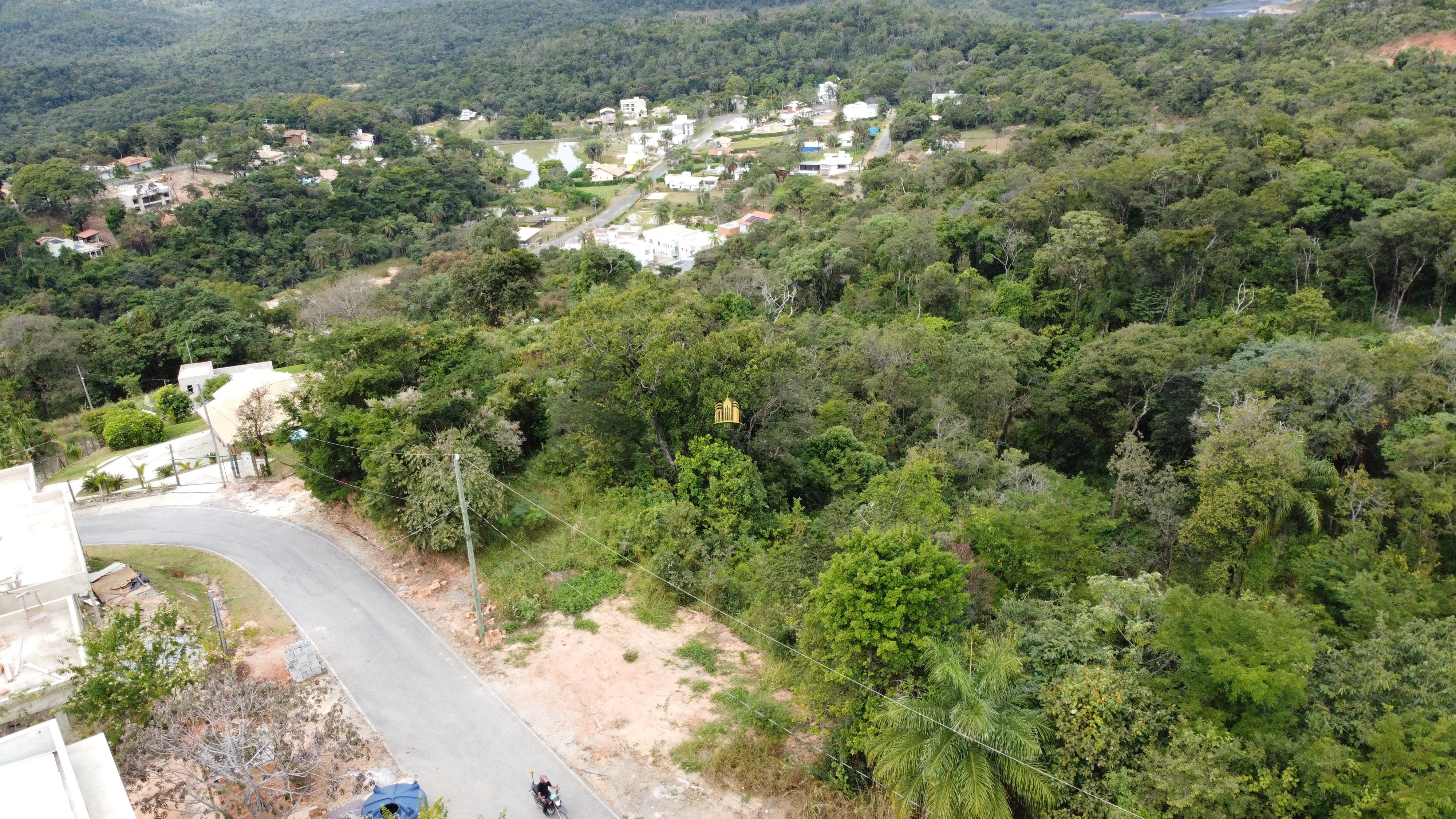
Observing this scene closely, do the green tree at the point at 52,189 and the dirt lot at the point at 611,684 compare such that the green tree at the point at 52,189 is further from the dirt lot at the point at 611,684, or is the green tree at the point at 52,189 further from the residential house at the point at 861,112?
the residential house at the point at 861,112

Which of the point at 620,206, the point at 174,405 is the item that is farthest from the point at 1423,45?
the point at 174,405

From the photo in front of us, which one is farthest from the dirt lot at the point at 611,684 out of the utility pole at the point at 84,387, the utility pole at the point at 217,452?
the utility pole at the point at 84,387

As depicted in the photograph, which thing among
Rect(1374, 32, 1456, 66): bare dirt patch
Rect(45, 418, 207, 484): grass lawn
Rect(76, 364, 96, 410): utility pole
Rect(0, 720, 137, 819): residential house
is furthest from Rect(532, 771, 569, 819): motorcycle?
Rect(1374, 32, 1456, 66): bare dirt patch

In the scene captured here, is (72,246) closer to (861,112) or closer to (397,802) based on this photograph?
(397,802)

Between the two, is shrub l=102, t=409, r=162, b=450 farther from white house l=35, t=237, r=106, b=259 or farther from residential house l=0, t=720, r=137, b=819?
white house l=35, t=237, r=106, b=259

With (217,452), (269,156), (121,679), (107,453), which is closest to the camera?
(121,679)

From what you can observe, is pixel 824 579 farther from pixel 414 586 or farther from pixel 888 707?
pixel 414 586
